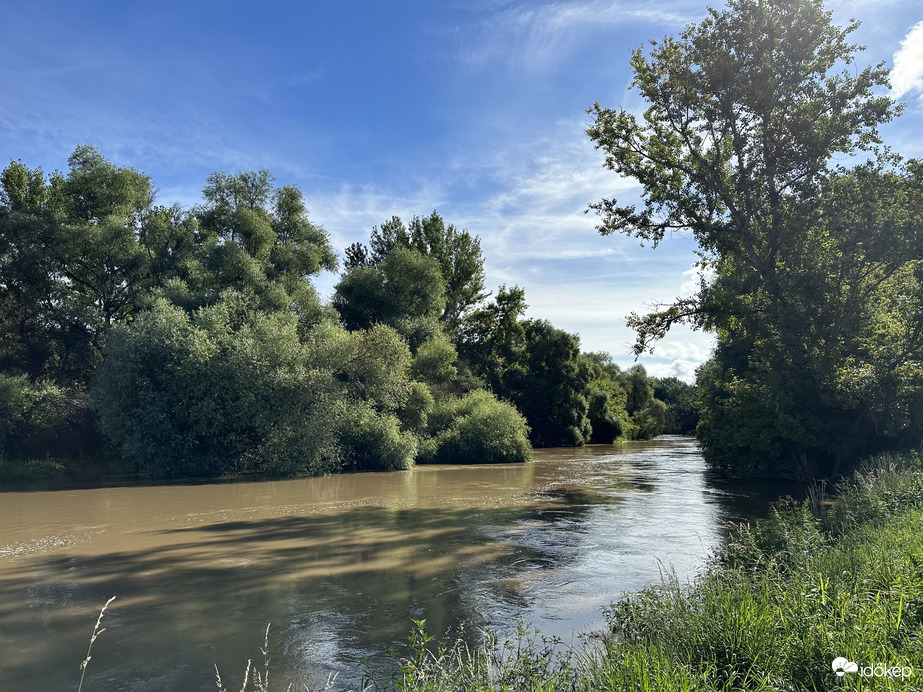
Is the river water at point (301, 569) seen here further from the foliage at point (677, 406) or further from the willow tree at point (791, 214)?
the foliage at point (677, 406)

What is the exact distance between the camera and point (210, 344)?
27.5m

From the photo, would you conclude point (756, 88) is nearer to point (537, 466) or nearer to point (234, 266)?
point (537, 466)

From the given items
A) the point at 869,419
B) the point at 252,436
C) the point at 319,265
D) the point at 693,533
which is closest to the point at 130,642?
the point at 693,533

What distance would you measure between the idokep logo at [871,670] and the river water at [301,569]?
4183 millimetres

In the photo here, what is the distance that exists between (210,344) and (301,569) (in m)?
18.2

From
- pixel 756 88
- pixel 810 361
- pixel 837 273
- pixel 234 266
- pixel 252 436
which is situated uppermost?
pixel 756 88

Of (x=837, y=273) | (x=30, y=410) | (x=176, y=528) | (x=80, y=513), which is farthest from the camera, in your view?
(x=30, y=410)

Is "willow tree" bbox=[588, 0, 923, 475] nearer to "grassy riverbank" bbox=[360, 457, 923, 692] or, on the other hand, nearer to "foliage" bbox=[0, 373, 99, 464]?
"grassy riverbank" bbox=[360, 457, 923, 692]

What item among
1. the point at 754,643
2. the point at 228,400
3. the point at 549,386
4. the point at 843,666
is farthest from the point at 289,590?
the point at 549,386

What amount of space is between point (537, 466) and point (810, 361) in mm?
17158

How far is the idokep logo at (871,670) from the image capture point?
12.7ft

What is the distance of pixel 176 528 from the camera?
1639cm

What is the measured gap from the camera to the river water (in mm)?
7582

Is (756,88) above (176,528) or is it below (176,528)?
above
